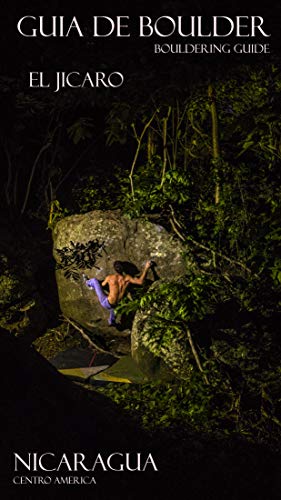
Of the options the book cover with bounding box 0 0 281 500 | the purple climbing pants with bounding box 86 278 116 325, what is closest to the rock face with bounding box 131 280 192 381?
the book cover with bounding box 0 0 281 500

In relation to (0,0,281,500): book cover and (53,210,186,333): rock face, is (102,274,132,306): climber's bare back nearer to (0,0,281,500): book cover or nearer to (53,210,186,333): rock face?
(0,0,281,500): book cover

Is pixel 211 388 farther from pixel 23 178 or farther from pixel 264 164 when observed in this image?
pixel 23 178

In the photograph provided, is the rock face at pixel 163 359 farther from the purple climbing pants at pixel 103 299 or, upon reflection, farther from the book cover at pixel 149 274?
the purple climbing pants at pixel 103 299

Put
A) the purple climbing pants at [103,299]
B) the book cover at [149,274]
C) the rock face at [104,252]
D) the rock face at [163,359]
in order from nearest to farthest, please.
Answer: the book cover at [149,274] < the rock face at [163,359] < the rock face at [104,252] < the purple climbing pants at [103,299]

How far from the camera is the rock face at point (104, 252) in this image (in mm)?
11539

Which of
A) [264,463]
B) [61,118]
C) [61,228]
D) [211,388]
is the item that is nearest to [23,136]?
[61,118]

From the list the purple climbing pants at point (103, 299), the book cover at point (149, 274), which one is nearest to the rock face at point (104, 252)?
the book cover at point (149, 274)

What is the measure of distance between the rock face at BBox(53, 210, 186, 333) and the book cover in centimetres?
3

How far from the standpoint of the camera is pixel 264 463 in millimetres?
5227

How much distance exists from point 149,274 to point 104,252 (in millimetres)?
917

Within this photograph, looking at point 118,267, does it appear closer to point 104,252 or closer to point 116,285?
point 116,285

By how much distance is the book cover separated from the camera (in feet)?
12.9

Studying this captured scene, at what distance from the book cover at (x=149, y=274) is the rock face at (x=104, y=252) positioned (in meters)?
0.03

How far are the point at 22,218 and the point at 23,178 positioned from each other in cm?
133
